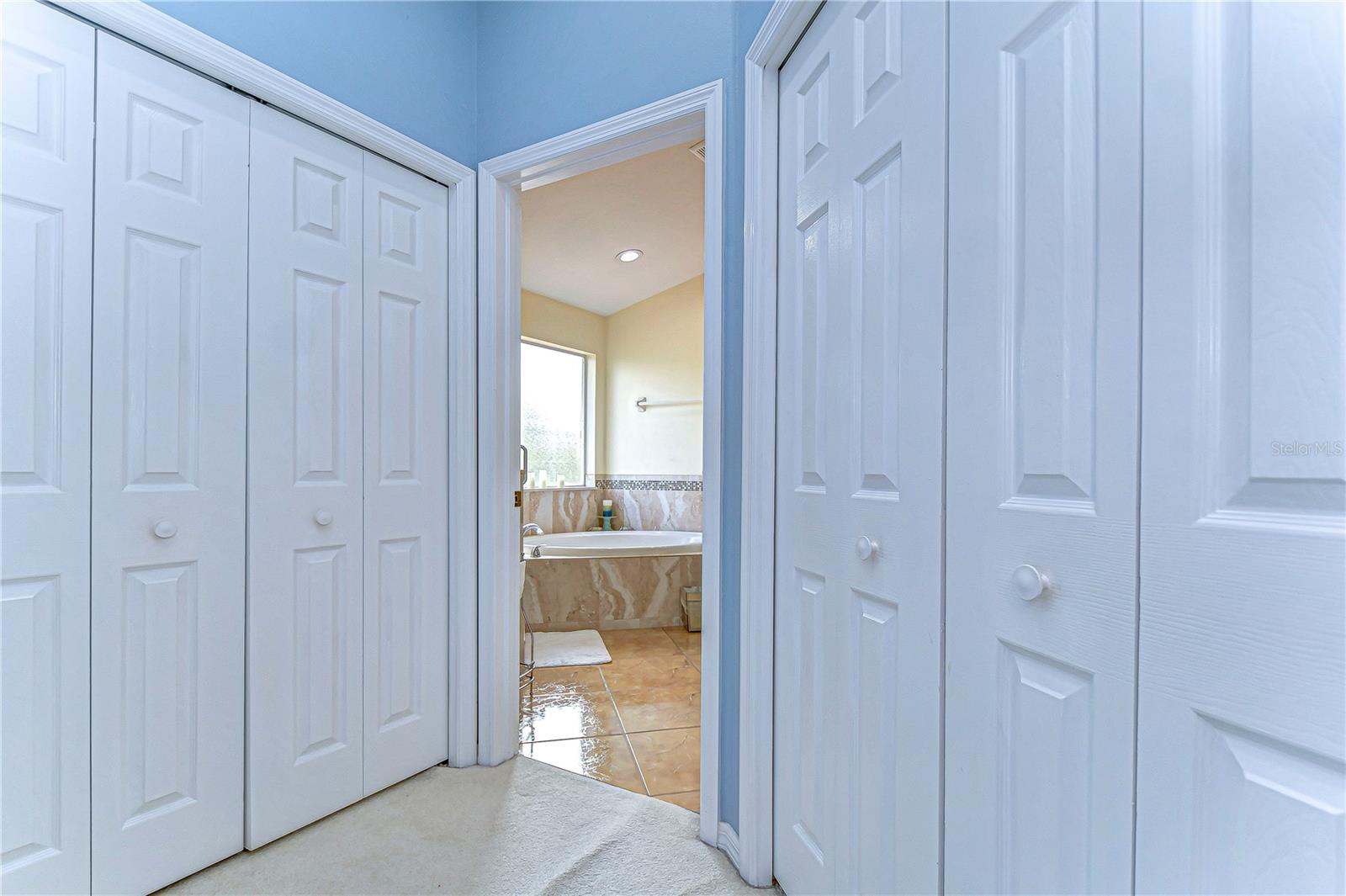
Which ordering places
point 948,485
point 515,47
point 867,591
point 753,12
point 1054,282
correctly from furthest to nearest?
1. point 515,47
2. point 753,12
3. point 867,591
4. point 948,485
5. point 1054,282

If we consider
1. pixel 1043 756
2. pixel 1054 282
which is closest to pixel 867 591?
pixel 1043 756

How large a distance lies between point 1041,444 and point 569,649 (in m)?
3.12

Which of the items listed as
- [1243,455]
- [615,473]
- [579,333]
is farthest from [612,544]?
[1243,455]

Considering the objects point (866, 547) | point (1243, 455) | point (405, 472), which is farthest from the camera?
point (405, 472)

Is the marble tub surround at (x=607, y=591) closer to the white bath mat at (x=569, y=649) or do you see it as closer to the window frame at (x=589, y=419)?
the white bath mat at (x=569, y=649)

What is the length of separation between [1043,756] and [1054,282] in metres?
0.58

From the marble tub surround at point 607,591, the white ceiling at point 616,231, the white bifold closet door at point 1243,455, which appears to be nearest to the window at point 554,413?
the white ceiling at point 616,231

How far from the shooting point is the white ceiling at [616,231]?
121 inches

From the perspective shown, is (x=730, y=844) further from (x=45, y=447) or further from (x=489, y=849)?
(x=45, y=447)

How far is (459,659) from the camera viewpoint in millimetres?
2070

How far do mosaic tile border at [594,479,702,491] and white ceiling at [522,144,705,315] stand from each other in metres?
1.40

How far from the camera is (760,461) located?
4.89ft

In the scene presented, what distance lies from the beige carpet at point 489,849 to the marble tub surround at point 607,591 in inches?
75.9

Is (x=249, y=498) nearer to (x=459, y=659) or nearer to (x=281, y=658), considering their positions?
(x=281, y=658)
